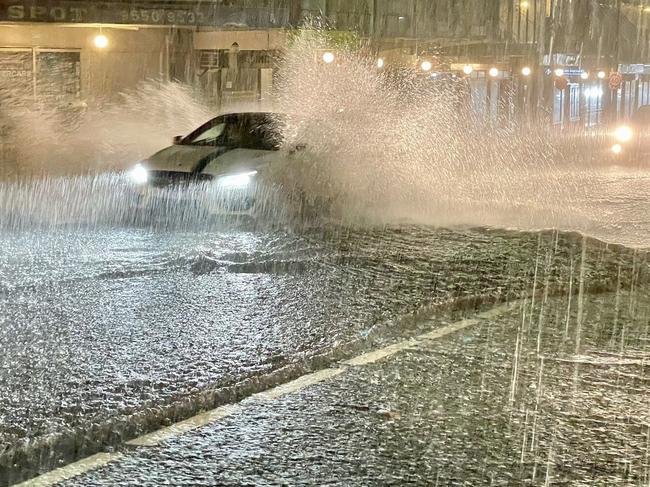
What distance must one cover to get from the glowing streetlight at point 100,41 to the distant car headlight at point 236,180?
1189 cm

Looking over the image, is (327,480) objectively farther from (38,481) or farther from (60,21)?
(60,21)

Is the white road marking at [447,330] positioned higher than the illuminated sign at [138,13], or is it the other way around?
the illuminated sign at [138,13]

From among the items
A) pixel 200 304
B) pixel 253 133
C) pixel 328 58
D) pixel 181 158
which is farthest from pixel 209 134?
pixel 328 58

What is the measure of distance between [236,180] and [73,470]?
7.95m

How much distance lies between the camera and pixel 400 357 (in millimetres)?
6426

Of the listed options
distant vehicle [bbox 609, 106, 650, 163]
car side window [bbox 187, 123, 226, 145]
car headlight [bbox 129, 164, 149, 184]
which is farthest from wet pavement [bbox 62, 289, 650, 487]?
distant vehicle [bbox 609, 106, 650, 163]

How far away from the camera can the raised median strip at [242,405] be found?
4.38m

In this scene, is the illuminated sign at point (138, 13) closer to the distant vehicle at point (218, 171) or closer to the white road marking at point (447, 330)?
the distant vehicle at point (218, 171)

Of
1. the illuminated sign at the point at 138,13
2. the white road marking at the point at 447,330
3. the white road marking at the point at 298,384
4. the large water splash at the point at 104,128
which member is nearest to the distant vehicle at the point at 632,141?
the illuminated sign at the point at 138,13

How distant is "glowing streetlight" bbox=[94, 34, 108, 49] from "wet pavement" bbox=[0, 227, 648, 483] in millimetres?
12440

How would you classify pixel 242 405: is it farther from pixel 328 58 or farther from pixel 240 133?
pixel 328 58

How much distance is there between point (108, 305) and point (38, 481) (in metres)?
3.38

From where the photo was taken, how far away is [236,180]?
12141 millimetres

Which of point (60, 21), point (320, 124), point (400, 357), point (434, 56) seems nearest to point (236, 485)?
point (400, 357)
